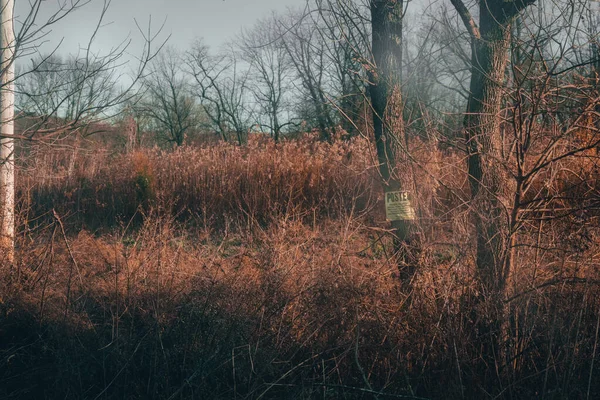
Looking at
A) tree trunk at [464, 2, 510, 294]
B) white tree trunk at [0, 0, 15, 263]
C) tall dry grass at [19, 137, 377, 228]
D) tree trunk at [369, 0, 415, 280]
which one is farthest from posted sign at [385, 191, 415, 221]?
tall dry grass at [19, 137, 377, 228]

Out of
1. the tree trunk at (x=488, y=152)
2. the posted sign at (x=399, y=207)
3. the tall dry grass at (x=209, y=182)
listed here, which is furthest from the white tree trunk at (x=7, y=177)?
the tree trunk at (x=488, y=152)

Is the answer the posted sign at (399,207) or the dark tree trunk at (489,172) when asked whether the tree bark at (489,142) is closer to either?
the dark tree trunk at (489,172)

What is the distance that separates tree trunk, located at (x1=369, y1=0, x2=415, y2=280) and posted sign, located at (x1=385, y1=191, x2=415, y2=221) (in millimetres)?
73

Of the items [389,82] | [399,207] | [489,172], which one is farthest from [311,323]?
[389,82]

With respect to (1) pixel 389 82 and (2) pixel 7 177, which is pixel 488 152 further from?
(2) pixel 7 177

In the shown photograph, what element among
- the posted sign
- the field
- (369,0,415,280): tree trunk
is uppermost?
(369,0,415,280): tree trunk

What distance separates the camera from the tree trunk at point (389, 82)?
5.02 m

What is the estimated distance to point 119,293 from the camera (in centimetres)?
489

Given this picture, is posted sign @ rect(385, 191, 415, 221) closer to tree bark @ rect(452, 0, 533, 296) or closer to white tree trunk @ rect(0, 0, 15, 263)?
tree bark @ rect(452, 0, 533, 296)

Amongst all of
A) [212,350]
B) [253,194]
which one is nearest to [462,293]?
[212,350]

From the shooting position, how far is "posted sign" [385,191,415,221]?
4.90 metres

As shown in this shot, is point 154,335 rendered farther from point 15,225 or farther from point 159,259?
point 15,225

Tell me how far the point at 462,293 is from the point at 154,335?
2.46 m

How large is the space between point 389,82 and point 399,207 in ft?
3.78
